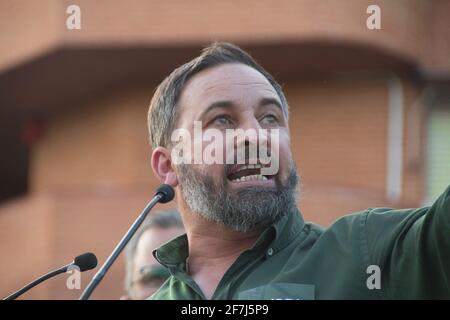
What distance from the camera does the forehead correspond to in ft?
12.0

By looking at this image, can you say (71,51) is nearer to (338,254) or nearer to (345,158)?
(345,158)

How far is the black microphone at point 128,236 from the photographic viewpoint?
3.23 m

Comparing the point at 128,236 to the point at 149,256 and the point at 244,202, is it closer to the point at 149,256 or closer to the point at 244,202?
the point at 244,202

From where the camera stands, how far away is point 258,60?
10.5 meters

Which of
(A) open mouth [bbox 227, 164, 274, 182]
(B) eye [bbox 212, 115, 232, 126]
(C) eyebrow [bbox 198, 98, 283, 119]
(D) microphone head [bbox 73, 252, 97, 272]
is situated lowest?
(D) microphone head [bbox 73, 252, 97, 272]

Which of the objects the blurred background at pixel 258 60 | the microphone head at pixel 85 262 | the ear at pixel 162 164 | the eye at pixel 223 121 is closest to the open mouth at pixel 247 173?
the eye at pixel 223 121

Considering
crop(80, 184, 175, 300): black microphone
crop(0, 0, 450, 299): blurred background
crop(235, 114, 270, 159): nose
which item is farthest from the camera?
crop(0, 0, 450, 299): blurred background

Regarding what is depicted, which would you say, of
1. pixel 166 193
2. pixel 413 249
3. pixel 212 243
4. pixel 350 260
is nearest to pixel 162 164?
pixel 166 193

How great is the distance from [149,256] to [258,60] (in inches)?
210

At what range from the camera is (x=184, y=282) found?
3578 mm

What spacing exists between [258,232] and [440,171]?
7463 millimetres

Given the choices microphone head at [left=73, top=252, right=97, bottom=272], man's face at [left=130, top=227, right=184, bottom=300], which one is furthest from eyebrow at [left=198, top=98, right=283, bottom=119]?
man's face at [left=130, top=227, right=184, bottom=300]

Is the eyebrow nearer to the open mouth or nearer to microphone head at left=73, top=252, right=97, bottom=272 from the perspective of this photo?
the open mouth

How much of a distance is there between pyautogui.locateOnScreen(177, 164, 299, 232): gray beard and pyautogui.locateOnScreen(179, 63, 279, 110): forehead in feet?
0.85
